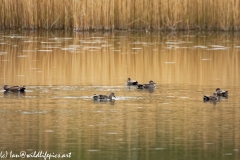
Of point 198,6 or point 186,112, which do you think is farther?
point 198,6

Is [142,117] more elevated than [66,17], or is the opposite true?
[66,17]

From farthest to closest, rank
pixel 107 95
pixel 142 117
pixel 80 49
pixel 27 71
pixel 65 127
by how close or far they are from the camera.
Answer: pixel 80 49
pixel 27 71
pixel 107 95
pixel 142 117
pixel 65 127

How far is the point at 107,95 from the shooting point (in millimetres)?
14086

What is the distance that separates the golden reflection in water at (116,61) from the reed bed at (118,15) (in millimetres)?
1276

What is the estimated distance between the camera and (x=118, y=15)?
26578 millimetres

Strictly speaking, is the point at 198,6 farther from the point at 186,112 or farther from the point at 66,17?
the point at 186,112

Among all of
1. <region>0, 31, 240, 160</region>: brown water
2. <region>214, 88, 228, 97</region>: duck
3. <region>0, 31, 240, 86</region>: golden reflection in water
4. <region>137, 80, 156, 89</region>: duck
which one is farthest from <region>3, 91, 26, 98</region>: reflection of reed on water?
<region>214, 88, 228, 97</region>: duck

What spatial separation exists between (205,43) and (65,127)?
1284 cm

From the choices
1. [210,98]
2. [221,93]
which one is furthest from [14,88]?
[221,93]

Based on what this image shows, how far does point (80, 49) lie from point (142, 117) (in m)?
10.0

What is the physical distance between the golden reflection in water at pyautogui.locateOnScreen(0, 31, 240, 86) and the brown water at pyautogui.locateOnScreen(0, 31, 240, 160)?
2 centimetres

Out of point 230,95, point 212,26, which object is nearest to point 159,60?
point 230,95

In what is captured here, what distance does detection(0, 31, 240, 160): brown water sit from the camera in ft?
33.1

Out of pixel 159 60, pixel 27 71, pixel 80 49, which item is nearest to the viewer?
pixel 27 71
